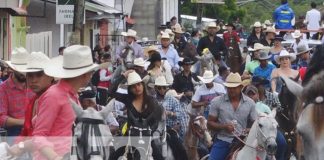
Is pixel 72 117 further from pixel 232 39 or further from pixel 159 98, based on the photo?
pixel 232 39

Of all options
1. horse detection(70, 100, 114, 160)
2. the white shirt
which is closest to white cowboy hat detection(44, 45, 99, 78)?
horse detection(70, 100, 114, 160)

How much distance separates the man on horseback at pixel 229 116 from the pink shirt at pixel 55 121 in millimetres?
5740

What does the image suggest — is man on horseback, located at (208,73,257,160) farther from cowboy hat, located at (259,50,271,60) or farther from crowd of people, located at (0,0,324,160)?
cowboy hat, located at (259,50,271,60)

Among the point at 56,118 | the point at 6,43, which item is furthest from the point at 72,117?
the point at 6,43

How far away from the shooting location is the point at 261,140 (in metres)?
12.3

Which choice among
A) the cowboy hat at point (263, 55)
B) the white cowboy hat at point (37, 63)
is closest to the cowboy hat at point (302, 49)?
the cowboy hat at point (263, 55)

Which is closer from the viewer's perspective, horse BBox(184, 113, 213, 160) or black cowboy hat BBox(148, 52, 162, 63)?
horse BBox(184, 113, 213, 160)

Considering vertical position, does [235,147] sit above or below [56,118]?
below

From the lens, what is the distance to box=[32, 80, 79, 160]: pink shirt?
721 centimetres

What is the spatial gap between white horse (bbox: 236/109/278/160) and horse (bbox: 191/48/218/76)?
847 centimetres

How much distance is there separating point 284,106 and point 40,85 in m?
6.46

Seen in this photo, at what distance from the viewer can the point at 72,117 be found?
24.2 ft

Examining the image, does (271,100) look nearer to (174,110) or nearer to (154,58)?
(174,110)

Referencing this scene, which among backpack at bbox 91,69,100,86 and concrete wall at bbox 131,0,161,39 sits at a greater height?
concrete wall at bbox 131,0,161,39
